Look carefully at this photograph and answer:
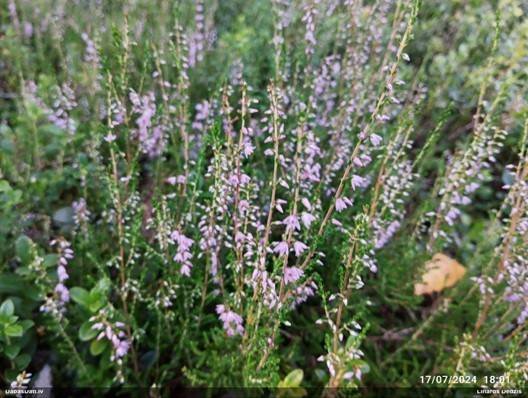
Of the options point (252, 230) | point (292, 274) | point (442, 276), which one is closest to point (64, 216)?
point (252, 230)

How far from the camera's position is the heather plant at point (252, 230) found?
175 cm

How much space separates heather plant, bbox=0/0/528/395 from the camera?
5.74 feet

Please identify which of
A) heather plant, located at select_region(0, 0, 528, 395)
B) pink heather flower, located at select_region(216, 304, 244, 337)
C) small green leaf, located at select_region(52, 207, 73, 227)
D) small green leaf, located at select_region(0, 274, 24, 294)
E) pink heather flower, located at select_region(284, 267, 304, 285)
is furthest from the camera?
small green leaf, located at select_region(52, 207, 73, 227)

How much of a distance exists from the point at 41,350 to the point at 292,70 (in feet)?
8.06

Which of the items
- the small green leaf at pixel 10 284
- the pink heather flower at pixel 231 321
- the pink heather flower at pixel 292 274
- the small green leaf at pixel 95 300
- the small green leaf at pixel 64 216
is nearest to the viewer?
the pink heather flower at pixel 292 274

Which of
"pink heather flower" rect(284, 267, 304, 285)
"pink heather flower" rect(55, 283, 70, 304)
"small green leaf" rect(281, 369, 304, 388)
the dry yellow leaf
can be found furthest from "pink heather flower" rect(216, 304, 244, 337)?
the dry yellow leaf

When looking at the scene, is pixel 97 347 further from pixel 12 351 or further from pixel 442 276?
pixel 442 276

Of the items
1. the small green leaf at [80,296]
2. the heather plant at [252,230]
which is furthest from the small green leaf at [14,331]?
the small green leaf at [80,296]

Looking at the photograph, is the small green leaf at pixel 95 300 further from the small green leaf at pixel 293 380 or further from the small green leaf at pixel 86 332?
the small green leaf at pixel 293 380

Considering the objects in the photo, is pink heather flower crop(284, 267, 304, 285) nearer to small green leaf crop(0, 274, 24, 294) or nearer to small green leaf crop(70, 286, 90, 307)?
small green leaf crop(70, 286, 90, 307)

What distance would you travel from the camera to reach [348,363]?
1604 millimetres

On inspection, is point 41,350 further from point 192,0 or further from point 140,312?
point 192,0

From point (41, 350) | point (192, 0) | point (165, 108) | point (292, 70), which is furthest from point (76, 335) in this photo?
point (192, 0)

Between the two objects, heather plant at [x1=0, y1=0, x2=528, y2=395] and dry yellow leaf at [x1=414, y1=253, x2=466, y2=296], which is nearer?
heather plant at [x1=0, y1=0, x2=528, y2=395]
